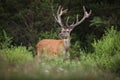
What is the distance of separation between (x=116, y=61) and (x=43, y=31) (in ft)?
23.9

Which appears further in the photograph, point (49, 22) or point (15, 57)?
point (49, 22)

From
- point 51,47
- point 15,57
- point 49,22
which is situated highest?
point 49,22

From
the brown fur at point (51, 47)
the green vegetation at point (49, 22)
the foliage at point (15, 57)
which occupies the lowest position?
the foliage at point (15, 57)

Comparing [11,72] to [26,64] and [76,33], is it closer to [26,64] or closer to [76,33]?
[26,64]

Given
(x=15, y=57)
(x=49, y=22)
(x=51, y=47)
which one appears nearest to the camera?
(x=15, y=57)

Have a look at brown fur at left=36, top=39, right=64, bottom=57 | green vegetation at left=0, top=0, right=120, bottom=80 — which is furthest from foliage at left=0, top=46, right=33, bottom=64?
green vegetation at left=0, top=0, right=120, bottom=80

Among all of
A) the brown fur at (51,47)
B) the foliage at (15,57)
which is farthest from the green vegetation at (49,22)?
the foliage at (15,57)

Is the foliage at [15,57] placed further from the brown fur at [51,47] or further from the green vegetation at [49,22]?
the green vegetation at [49,22]

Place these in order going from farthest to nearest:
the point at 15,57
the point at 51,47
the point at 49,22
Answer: the point at 49,22
the point at 51,47
the point at 15,57

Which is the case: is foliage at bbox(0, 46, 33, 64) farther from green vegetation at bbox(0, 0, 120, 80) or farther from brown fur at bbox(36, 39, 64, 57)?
green vegetation at bbox(0, 0, 120, 80)

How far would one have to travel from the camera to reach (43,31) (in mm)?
17219

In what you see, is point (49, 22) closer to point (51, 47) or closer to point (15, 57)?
point (51, 47)

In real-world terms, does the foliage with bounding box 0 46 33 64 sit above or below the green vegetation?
below

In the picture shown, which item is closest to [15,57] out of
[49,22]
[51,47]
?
[51,47]
